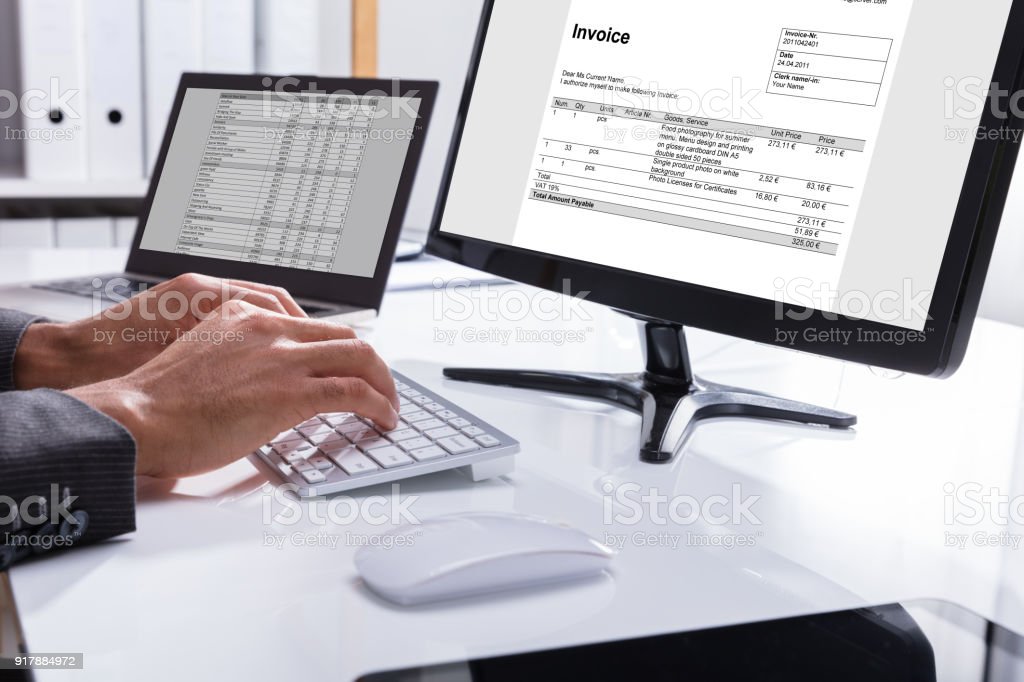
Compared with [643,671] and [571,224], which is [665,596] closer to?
[643,671]

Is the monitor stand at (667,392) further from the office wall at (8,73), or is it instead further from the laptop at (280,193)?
the office wall at (8,73)

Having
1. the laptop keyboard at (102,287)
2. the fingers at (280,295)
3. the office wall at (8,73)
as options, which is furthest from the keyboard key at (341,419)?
the office wall at (8,73)

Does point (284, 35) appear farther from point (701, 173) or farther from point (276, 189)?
point (701, 173)

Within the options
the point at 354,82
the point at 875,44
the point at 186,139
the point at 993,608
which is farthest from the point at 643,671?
the point at 186,139

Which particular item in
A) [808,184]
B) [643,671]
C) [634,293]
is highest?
[808,184]

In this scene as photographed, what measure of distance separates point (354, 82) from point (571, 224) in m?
0.43

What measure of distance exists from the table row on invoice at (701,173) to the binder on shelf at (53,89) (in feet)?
3.70

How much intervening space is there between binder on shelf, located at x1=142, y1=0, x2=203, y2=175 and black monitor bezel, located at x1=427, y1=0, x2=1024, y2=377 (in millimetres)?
1159

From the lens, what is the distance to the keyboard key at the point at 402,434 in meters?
0.63

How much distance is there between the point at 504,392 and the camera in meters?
0.84

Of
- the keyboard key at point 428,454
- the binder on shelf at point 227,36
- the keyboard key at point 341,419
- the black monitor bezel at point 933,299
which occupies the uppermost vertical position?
the binder on shelf at point 227,36

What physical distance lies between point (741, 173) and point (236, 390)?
1.27 ft

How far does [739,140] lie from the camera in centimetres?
71

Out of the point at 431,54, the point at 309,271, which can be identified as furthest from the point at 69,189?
the point at 309,271
